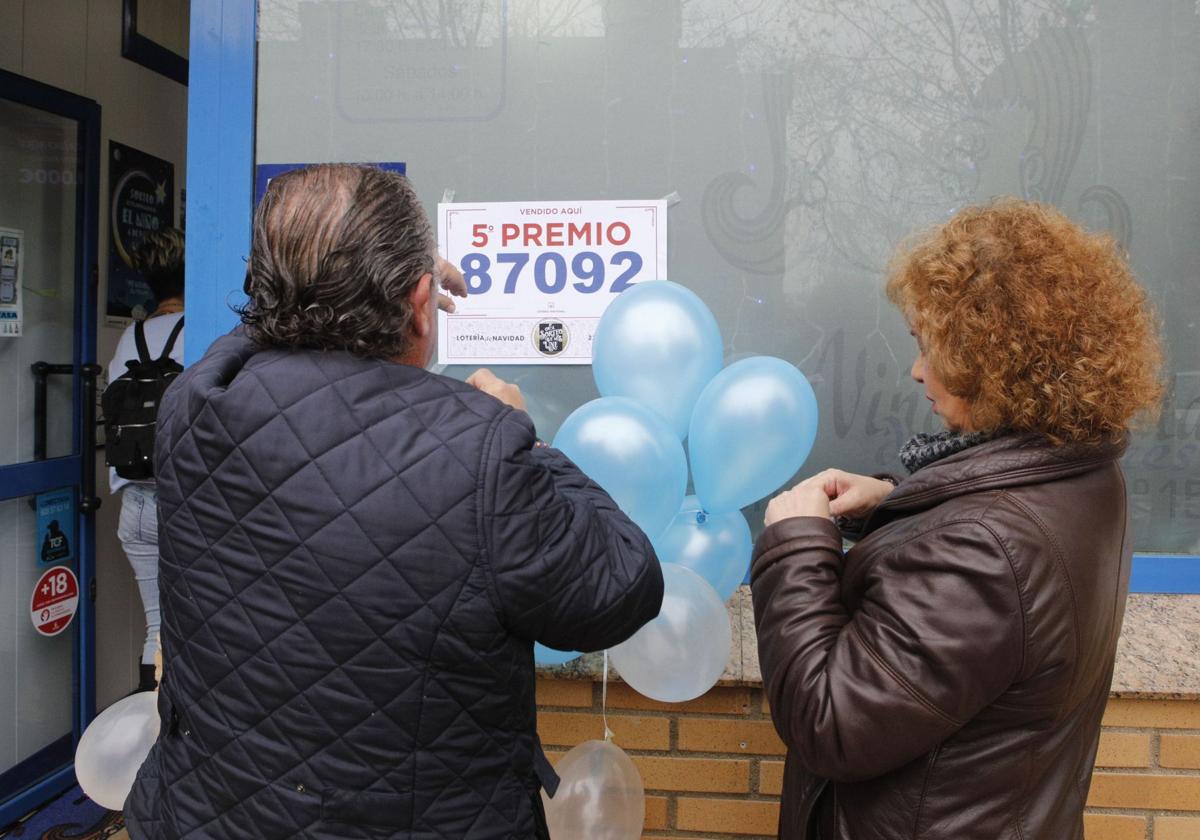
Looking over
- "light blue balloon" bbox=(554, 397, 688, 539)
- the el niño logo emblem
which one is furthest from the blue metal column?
"light blue balloon" bbox=(554, 397, 688, 539)

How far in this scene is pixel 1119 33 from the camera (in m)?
2.35

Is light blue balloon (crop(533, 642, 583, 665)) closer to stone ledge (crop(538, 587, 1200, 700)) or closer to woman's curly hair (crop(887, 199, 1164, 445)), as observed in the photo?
stone ledge (crop(538, 587, 1200, 700))

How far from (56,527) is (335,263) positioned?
3.18m

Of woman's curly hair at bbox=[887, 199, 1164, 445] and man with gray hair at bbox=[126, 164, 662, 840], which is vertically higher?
woman's curly hair at bbox=[887, 199, 1164, 445]

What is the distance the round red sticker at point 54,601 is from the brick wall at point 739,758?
2454 mm

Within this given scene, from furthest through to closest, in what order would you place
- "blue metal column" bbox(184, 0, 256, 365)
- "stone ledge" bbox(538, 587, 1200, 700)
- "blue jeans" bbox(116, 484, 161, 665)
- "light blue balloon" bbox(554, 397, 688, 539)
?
1. "blue jeans" bbox(116, 484, 161, 665)
2. "blue metal column" bbox(184, 0, 256, 365)
3. "stone ledge" bbox(538, 587, 1200, 700)
4. "light blue balloon" bbox(554, 397, 688, 539)

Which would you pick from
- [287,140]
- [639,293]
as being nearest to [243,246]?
Result: [287,140]

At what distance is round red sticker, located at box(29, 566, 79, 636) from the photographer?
11.7 ft

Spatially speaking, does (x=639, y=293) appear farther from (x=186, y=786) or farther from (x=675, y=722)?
(x=186, y=786)

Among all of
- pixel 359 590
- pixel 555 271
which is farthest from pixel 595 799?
pixel 555 271

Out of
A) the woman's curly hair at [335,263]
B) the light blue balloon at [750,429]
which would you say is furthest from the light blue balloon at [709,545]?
the woman's curly hair at [335,263]

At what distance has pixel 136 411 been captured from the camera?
11.2 ft

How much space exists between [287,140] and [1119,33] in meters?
2.20

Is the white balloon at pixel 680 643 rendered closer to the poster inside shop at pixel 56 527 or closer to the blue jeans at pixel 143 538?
the blue jeans at pixel 143 538
